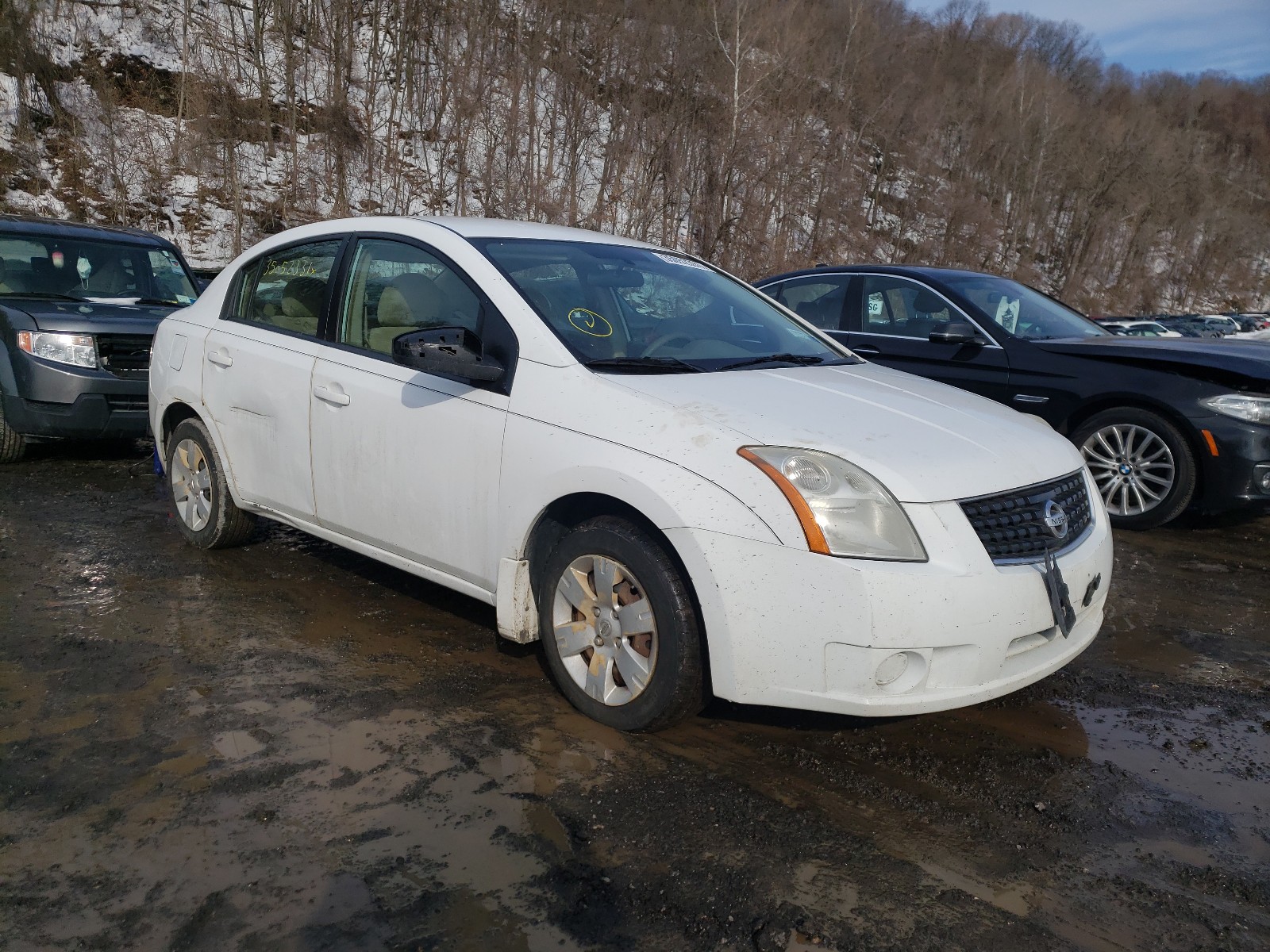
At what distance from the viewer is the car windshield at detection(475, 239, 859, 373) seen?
11.8ft

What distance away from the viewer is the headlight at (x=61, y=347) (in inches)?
272

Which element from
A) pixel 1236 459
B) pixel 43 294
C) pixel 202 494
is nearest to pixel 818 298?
pixel 1236 459

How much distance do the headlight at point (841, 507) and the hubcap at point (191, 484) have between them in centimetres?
328

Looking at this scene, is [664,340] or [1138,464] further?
[1138,464]

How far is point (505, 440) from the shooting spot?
343 cm

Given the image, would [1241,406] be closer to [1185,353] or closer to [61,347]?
[1185,353]

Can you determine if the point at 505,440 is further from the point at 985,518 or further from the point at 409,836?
the point at 985,518

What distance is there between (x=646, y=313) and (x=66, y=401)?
4997mm

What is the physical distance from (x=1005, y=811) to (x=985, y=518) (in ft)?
2.78

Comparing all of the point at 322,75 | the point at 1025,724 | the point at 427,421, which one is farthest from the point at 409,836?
the point at 322,75

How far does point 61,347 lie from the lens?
22.9 feet

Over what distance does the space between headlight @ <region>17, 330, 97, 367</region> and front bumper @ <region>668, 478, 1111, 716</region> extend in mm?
5825

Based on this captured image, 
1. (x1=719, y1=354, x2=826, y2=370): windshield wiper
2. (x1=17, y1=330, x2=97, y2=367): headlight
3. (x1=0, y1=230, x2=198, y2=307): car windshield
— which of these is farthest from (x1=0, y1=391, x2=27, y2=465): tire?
(x1=719, y1=354, x2=826, y2=370): windshield wiper

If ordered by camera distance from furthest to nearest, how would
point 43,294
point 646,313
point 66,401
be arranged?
point 43,294 → point 66,401 → point 646,313
